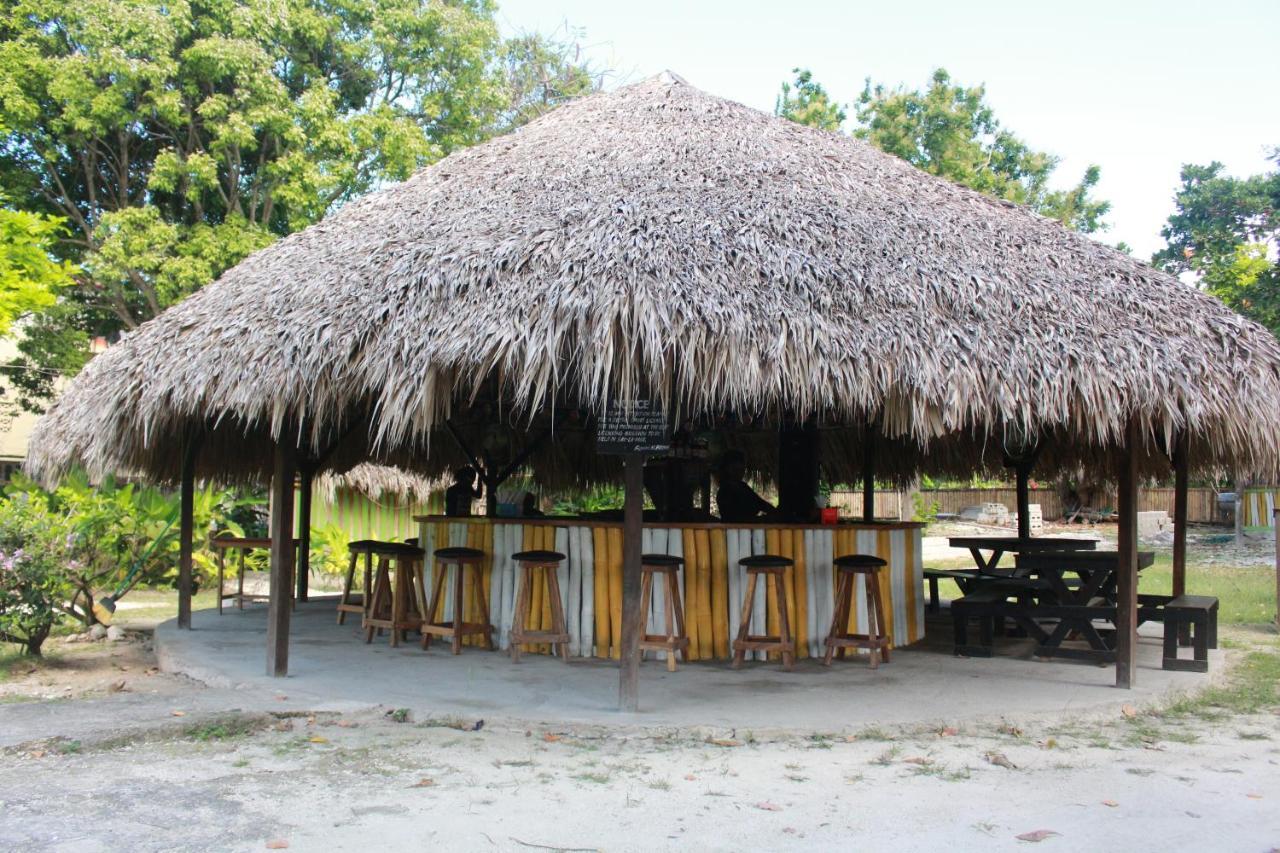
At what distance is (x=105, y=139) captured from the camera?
1576cm

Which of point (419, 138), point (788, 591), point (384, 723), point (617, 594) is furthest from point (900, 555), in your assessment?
point (419, 138)

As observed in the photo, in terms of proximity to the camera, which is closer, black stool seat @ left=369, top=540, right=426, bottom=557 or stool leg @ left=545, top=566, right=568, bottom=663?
stool leg @ left=545, top=566, right=568, bottom=663

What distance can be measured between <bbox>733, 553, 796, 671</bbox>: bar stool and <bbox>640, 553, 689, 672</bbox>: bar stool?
41 cm

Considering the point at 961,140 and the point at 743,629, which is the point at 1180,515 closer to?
the point at 743,629

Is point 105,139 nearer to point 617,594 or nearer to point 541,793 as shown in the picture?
point 617,594

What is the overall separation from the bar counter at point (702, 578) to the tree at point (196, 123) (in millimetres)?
8829

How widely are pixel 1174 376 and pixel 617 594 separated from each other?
4263 millimetres

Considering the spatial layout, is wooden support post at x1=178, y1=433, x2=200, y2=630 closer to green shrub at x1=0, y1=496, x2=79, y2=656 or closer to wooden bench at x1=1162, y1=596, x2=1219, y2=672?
green shrub at x1=0, y1=496, x2=79, y2=656

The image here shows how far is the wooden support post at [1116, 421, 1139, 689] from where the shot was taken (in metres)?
7.43

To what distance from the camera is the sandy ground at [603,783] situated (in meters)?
4.61

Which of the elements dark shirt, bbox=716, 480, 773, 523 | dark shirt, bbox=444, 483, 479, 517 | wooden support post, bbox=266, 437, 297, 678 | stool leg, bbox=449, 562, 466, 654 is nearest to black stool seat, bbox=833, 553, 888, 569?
dark shirt, bbox=716, 480, 773, 523

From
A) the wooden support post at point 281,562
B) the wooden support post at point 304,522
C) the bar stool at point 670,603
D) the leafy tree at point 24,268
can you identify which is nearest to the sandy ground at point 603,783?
the wooden support post at point 281,562

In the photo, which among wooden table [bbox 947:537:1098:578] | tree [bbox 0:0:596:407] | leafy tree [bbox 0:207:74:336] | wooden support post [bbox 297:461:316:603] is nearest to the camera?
wooden table [bbox 947:537:1098:578]

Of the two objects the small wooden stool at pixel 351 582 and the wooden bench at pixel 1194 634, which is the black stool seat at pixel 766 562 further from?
the small wooden stool at pixel 351 582
